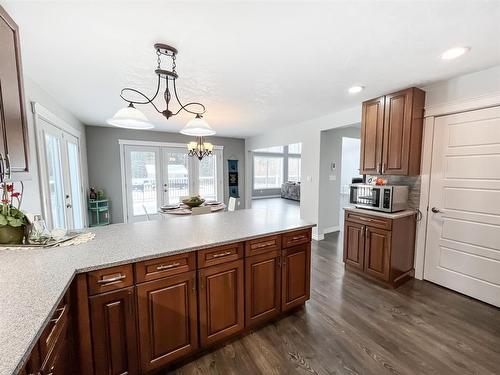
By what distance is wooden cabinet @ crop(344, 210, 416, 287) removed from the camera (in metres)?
2.65

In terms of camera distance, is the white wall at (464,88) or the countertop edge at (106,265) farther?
the white wall at (464,88)

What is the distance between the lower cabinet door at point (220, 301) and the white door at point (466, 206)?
253 centimetres

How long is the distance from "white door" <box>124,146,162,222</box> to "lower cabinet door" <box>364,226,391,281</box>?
186 inches

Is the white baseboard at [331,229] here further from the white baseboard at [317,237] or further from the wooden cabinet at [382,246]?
the wooden cabinet at [382,246]

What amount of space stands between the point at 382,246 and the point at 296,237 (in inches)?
51.7

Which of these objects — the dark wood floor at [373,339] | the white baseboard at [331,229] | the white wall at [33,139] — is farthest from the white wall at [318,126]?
the white wall at [33,139]

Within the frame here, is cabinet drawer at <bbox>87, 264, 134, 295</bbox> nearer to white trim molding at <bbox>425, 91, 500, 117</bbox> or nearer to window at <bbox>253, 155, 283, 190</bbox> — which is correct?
white trim molding at <bbox>425, 91, 500, 117</bbox>

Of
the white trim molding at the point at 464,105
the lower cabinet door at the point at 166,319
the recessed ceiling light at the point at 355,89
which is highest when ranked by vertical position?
the recessed ceiling light at the point at 355,89

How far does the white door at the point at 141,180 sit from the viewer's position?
17.8ft

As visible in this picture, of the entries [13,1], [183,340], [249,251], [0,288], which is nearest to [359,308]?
[249,251]

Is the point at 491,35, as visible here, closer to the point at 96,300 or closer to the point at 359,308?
the point at 359,308

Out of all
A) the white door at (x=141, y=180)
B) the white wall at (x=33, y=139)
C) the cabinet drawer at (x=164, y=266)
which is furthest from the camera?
the white door at (x=141, y=180)

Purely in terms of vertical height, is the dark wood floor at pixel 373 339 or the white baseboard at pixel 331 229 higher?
the white baseboard at pixel 331 229

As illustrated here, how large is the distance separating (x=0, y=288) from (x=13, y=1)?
1614 mm
